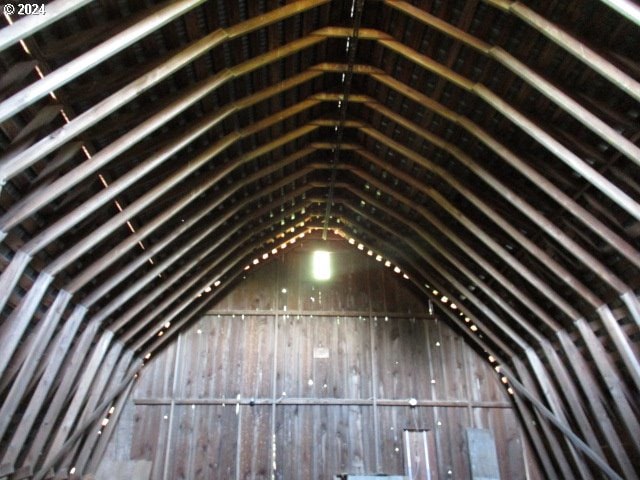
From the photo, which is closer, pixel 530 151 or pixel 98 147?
pixel 98 147

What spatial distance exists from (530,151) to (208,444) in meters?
5.62

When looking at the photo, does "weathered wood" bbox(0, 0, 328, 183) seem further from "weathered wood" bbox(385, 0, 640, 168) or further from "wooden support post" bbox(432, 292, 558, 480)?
"wooden support post" bbox(432, 292, 558, 480)

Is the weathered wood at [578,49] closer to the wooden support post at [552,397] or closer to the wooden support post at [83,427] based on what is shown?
the wooden support post at [552,397]

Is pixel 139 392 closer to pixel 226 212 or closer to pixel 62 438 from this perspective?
pixel 62 438

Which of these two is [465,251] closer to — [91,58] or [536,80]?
[536,80]

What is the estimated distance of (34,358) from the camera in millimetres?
5102

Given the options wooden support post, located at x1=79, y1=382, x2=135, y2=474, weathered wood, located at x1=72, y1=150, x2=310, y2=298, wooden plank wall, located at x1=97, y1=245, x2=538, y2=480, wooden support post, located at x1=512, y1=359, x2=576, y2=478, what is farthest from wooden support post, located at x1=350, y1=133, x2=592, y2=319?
wooden support post, located at x1=79, y1=382, x2=135, y2=474

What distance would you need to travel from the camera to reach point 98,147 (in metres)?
4.90

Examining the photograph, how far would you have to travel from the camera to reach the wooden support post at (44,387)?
17.2ft

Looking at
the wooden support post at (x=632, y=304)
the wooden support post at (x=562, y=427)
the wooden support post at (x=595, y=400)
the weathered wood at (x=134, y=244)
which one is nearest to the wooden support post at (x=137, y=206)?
the weathered wood at (x=134, y=244)

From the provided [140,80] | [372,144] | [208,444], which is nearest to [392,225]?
[372,144]

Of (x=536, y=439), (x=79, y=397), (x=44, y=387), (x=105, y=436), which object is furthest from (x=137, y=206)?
(x=536, y=439)

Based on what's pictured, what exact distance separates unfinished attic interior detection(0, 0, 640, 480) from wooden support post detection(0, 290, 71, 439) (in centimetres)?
2

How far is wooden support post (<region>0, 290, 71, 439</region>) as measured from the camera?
4.93 meters
